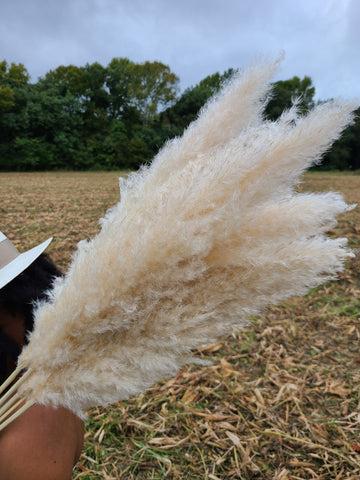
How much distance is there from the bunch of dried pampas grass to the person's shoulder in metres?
0.27

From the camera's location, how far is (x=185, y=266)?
0.57 metres

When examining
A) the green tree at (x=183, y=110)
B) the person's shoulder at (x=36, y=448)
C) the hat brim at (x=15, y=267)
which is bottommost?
the green tree at (x=183, y=110)

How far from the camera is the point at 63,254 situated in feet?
16.7

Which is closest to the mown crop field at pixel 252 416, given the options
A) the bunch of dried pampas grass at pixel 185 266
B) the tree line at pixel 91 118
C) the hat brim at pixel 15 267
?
the bunch of dried pampas grass at pixel 185 266

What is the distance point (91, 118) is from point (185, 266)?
35.7 meters

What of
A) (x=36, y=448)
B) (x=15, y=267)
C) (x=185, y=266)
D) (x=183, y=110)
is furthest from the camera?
(x=183, y=110)

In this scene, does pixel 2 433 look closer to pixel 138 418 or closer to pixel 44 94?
pixel 138 418

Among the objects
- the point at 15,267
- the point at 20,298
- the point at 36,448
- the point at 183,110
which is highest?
the point at 15,267

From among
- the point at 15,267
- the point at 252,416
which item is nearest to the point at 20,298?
the point at 15,267

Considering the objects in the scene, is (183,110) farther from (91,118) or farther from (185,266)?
(185,266)

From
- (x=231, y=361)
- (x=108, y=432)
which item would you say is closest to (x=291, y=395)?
(x=231, y=361)

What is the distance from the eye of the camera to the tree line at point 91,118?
1116 inches

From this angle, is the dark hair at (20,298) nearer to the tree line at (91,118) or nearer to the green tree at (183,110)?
the tree line at (91,118)

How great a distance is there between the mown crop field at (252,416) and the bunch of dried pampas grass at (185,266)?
681 mm
